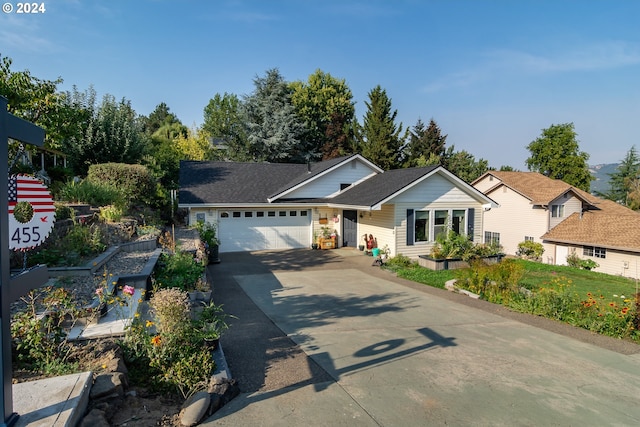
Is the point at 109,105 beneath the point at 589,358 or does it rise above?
above

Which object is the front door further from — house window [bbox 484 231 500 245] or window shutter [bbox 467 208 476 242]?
house window [bbox 484 231 500 245]

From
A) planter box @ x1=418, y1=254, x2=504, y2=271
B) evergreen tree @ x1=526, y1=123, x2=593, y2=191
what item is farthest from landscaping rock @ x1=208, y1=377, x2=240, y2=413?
evergreen tree @ x1=526, y1=123, x2=593, y2=191

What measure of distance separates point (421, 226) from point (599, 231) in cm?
1661

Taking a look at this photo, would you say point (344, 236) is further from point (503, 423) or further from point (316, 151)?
point (316, 151)

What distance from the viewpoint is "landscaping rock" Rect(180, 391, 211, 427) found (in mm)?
3889

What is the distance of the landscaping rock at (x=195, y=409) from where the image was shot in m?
3.89

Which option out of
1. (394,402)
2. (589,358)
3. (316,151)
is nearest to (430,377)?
(394,402)

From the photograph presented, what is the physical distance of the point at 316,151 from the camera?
3838 centimetres

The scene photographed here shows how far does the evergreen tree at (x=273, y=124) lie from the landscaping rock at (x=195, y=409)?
3220cm

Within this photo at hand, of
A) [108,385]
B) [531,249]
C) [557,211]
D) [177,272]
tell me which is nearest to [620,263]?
[531,249]

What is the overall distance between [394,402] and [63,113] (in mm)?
13825

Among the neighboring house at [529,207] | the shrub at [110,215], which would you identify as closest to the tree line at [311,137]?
the neighboring house at [529,207]

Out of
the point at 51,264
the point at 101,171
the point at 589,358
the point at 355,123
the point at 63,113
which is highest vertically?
the point at 355,123

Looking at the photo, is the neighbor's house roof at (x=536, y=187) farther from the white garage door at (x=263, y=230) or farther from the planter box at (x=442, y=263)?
the white garage door at (x=263, y=230)
